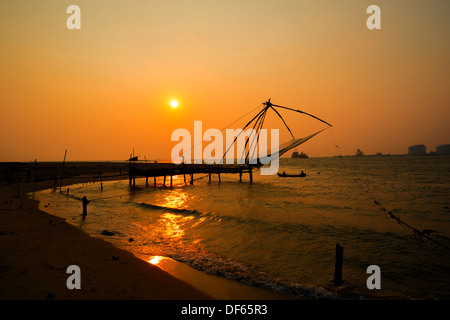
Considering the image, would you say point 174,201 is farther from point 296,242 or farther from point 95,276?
point 95,276

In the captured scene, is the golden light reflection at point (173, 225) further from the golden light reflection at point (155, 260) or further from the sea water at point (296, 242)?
the golden light reflection at point (155, 260)

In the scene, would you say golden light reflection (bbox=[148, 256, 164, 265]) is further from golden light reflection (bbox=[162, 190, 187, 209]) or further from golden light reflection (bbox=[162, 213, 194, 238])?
golden light reflection (bbox=[162, 190, 187, 209])

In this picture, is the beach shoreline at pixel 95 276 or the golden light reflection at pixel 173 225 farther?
the golden light reflection at pixel 173 225

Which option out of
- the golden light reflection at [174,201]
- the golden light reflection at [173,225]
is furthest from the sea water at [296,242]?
the golden light reflection at [174,201]

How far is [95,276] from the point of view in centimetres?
604

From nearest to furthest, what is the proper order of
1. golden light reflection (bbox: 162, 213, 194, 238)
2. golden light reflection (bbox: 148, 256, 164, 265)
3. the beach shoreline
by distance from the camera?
1. the beach shoreline
2. golden light reflection (bbox: 148, 256, 164, 265)
3. golden light reflection (bbox: 162, 213, 194, 238)

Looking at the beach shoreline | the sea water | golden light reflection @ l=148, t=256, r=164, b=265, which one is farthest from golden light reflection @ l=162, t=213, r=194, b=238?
the beach shoreline

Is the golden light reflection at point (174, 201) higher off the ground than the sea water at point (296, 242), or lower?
lower

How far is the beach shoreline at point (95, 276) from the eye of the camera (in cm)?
509

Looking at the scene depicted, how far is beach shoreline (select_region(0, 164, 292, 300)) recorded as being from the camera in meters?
5.09

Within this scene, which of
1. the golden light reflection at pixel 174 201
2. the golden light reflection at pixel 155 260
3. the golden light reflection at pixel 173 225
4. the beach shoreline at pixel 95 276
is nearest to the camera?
the beach shoreline at pixel 95 276

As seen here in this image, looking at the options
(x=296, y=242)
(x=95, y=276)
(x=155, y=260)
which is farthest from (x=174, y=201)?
(x=95, y=276)

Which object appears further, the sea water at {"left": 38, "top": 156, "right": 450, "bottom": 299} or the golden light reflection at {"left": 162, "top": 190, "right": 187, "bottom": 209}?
the golden light reflection at {"left": 162, "top": 190, "right": 187, "bottom": 209}
